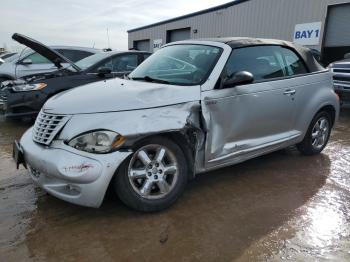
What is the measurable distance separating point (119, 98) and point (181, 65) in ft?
3.60

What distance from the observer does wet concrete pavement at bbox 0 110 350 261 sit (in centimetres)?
284

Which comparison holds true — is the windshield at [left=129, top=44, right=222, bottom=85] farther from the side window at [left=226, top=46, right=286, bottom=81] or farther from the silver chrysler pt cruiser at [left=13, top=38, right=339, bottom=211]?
the side window at [left=226, top=46, right=286, bottom=81]

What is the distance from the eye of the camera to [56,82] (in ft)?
22.1

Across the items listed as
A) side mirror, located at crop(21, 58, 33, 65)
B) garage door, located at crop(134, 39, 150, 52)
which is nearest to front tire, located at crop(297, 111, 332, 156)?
side mirror, located at crop(21, 58, 33, 65)

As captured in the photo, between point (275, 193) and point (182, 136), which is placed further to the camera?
point (275, 193)

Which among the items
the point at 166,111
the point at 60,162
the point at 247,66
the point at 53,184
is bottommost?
the point at 53,184

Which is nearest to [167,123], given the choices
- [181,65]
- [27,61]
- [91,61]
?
[181,65]

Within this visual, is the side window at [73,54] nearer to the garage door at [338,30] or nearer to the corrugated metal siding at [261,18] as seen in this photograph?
the corrugated metal siding at [261,18]

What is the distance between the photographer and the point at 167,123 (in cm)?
335

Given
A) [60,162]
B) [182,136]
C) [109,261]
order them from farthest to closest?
1. [182,136]
2. [60,162]
3. [109,261]

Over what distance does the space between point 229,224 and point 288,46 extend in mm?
2835

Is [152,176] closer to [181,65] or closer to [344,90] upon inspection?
[181,65]

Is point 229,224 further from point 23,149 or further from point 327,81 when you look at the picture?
point 327,81

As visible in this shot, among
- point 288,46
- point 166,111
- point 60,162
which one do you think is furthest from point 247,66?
point 60,162
